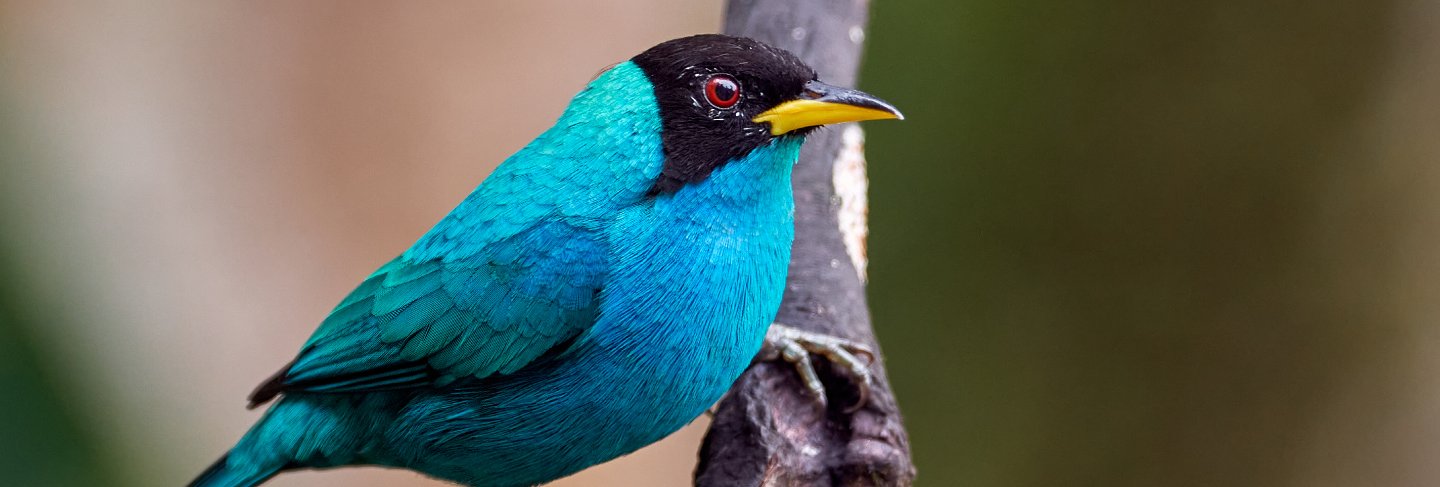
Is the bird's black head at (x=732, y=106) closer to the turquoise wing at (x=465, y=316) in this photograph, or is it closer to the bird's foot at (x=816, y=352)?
the turquoise wing at (x=465, y=316)

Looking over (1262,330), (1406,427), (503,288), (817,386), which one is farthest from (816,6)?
(1406,427)

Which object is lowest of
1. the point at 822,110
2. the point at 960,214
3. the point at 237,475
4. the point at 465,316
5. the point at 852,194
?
the point at 237,475

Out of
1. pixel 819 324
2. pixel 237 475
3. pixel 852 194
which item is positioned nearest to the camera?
pixel 237 475

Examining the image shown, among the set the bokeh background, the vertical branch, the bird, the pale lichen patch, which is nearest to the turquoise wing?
the bird

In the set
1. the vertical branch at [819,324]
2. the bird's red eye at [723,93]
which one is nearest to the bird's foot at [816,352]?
the vertical branch at [819,324]

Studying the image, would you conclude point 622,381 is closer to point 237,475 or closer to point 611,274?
point 611,274

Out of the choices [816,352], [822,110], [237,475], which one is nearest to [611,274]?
[822,110]
